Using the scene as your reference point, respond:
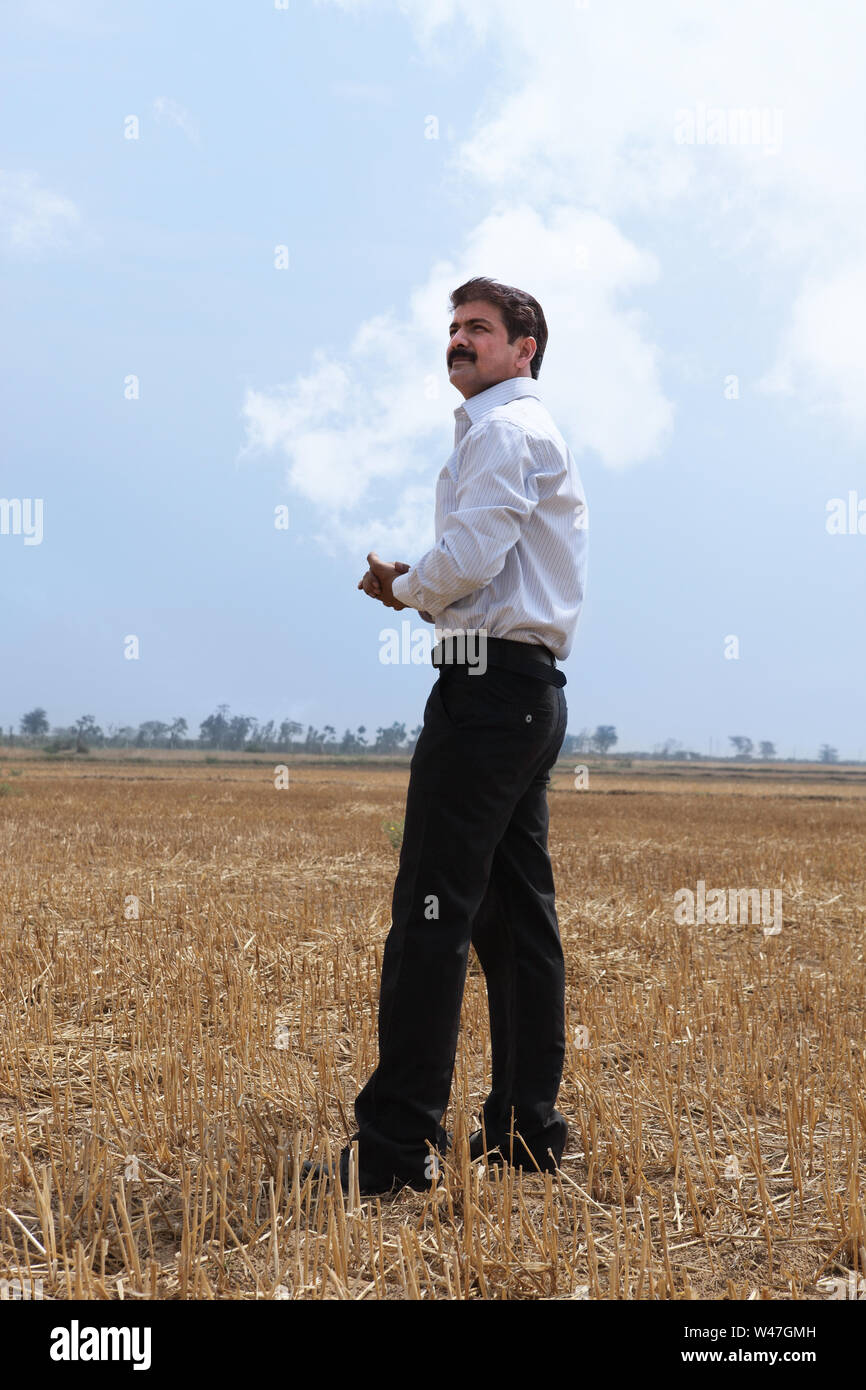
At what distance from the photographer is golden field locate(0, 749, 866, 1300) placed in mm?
2158

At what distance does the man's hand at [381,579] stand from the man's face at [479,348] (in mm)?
570

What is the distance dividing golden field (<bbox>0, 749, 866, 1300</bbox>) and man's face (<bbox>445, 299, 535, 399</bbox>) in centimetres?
212

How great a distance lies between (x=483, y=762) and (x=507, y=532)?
23.2 inches

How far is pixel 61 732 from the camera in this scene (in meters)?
108

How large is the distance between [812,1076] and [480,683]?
2.25 metres

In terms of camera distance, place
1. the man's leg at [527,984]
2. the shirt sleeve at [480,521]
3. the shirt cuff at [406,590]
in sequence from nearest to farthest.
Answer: the shirt sleeve at [480,521] → the shirt cuff at [406,590] → the man's leg at [527,984]

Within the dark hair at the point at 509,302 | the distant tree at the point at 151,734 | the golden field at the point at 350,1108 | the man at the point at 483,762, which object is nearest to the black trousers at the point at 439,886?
the man at the point at 483,762

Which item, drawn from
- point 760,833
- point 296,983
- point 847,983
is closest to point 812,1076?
point 847,983

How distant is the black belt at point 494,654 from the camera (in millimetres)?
2559

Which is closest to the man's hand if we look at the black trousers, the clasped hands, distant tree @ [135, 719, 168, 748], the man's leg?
the clasped hands

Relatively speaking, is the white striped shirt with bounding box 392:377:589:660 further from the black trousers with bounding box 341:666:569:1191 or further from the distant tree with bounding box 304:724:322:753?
the distant tree with bounding box 304:724:322:753

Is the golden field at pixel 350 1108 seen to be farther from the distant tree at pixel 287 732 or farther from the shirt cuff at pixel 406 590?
the distant tree at pixel 287 732
